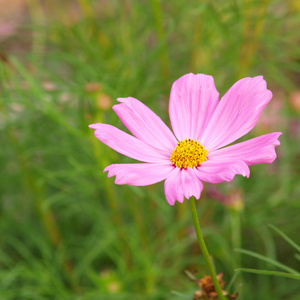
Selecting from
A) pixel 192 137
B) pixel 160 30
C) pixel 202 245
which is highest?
pixel 160 30

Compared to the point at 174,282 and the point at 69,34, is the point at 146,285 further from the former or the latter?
the point at 69,34

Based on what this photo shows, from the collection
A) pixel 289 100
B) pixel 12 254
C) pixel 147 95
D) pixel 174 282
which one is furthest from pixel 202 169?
pixel 12 254

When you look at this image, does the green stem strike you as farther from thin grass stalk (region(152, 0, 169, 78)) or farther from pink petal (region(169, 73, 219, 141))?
thin grass stalk (region(152, 0, 169, 78))

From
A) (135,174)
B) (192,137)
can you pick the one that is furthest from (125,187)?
(135,174)

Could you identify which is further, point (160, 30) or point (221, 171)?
point (160, 30)

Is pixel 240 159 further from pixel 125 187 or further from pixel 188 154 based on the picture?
pixel 125 187

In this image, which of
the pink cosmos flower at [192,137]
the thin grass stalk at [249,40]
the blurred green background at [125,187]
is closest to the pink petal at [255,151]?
the pink cosmos flower at [192,137]
